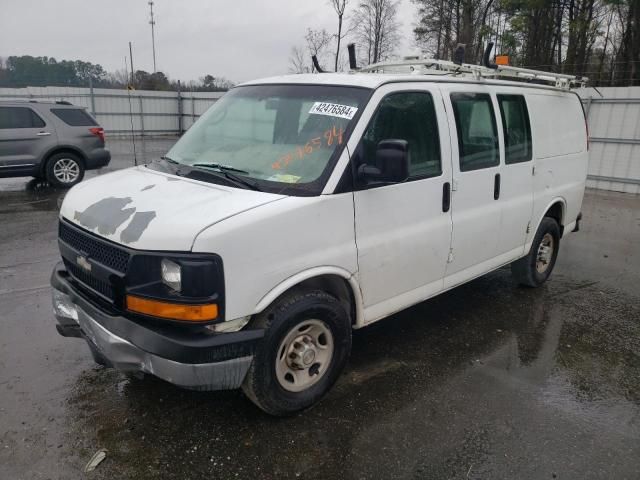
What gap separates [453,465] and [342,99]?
237 centimetres

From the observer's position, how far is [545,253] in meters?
5.84

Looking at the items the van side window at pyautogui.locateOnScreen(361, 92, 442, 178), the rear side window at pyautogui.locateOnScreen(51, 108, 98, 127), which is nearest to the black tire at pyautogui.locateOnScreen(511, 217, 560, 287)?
the van side window at pyautogui.locateOnScreen(361, 92, 442, 178)

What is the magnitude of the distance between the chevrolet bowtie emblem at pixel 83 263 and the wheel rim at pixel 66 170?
8.98 metres

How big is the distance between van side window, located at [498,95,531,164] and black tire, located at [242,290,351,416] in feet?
7.82

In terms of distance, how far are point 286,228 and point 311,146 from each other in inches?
27.8

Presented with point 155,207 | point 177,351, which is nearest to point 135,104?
point 155,207

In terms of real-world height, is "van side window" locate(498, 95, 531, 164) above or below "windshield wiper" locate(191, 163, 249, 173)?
above

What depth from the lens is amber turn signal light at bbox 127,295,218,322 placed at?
8.91 ft

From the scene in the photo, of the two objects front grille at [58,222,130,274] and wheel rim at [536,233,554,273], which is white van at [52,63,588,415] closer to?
front grille at [58,222,130,274]

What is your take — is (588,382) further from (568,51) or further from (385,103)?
(568,51)

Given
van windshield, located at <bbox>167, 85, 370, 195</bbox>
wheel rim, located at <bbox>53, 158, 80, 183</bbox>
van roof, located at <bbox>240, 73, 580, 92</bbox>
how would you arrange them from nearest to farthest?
van windshield, located at <bbox>167, 85, 370, 195</bbox> < van roof, located at <bbox>240, 73, 580, 92</bbox> < wheel rim, located at <bbox>53, 158, 80, 183</bbox>

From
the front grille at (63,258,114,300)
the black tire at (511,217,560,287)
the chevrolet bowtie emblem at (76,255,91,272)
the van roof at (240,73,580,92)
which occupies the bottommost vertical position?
the black tire at (511,217,560,287)

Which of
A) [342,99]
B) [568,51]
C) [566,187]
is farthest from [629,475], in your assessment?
[568,51]

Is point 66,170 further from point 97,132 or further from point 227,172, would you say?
point 227,172
